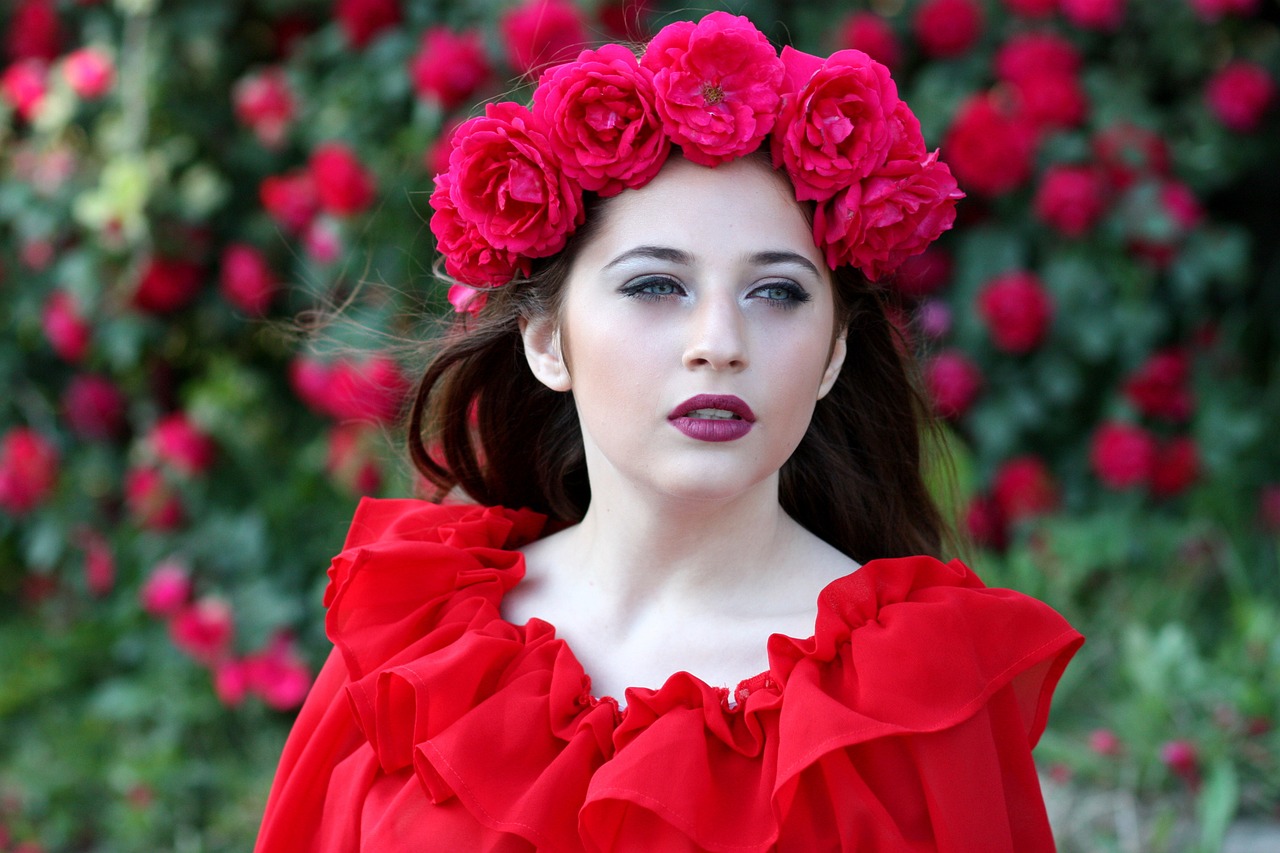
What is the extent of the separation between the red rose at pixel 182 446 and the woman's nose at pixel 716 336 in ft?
7.54

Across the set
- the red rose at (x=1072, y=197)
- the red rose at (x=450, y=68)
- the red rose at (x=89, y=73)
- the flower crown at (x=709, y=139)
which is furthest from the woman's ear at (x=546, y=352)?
the red rose at (x=89, y=73)

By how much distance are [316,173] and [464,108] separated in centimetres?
40

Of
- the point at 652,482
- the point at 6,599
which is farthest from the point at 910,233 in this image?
the point at 6,599

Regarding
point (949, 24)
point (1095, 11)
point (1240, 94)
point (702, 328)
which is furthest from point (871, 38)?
point (702, 328)

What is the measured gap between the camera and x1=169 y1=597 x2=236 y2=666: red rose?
3168 millimetres

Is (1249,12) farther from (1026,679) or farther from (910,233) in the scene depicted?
(1026,679)

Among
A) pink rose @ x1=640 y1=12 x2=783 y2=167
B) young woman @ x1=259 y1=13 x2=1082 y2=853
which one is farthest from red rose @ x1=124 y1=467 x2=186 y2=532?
pink rose @ x1=640 y1=12 x2=783 y2=167

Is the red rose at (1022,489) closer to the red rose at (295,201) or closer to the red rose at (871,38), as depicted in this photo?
the red rose at (871,38)

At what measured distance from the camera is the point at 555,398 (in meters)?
1.98

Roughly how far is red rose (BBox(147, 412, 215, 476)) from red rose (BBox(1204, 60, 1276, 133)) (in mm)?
2759

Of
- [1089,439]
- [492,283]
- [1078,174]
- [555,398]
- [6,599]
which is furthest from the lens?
[6,599]

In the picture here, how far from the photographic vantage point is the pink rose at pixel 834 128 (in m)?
1.49

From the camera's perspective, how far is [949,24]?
3111 millimetres

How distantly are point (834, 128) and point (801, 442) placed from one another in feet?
1.82
